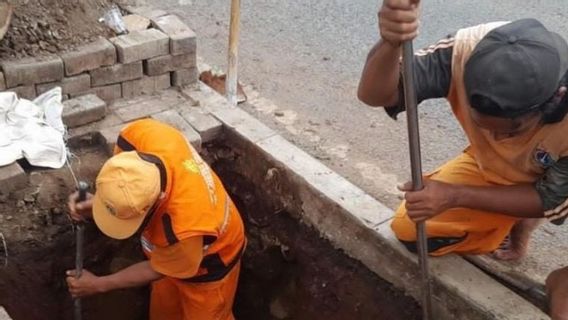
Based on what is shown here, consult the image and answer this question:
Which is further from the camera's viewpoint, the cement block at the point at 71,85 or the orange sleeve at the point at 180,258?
the cement block at the point at 71,85

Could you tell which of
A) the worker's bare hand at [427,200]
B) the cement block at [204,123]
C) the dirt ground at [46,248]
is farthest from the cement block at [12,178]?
the worker's bare hand at [427,200]

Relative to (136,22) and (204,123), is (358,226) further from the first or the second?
(136,22)

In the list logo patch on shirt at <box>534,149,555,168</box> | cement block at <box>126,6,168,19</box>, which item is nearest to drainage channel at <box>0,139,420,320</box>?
logo patch on shirt at <box>534,149,555,168</box>

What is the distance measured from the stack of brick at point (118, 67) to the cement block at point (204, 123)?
30 centimetres

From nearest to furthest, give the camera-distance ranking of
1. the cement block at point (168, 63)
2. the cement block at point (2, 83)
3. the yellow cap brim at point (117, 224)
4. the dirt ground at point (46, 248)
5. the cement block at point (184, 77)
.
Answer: the yellow cap brim at point (117, 224) < the dirt ground at point (46, 248) < the cement block at point (2, 83) < the cement block at point (168, 63) < the cement block at point (184, 77)

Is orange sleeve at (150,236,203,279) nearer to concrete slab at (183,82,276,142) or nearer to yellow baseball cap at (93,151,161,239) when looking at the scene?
yellow baseball cap at (93,151,161,239)

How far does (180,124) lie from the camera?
388 cm

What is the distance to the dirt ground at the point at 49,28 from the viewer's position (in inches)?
150

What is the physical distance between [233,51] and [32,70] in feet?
4.12

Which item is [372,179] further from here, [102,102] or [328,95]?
[102,102]

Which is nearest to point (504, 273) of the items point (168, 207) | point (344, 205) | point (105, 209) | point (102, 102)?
point (344, 205)

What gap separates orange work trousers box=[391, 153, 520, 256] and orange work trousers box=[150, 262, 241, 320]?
857 millimetres

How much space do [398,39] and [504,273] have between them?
1.35 metres

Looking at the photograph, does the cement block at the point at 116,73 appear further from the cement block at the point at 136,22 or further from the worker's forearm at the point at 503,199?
the worker's forearm at the point at 503,199
